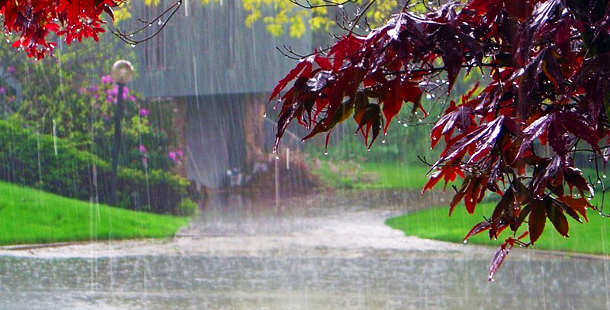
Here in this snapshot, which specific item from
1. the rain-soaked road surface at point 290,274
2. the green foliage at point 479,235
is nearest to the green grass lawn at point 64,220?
the rain-soaked road surface at point 290,274

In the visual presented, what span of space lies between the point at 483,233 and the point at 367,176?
980 centimetres

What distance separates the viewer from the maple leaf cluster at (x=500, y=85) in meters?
2.05

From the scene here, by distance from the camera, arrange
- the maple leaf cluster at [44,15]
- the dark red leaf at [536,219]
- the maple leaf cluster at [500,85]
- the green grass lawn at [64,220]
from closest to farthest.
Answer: the maple leaf cluster at [500,85] < the dark red leaf at [536,219] < the maple leaf cluster at [44,15] < the green grass lawn at [64,220]

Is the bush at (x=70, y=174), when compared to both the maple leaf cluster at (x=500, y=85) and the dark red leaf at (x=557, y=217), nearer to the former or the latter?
the maple leaf cluster at (x=500, y=85)

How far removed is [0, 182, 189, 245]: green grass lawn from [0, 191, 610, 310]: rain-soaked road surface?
1.75ft

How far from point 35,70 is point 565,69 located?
17152 millimetres

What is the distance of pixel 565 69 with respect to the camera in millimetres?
2533

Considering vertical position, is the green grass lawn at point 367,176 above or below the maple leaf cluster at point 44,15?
below

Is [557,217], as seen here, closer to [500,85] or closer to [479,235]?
[500,85]

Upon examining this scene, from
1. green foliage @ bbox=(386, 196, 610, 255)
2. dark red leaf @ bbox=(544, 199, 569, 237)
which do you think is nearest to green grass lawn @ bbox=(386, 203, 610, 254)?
green foliage @ bbox=(386, 196, 610, 255)

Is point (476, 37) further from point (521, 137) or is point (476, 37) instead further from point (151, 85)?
point (151, 85)

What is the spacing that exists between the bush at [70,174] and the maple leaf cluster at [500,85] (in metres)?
13.6

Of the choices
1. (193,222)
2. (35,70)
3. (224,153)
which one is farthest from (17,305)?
(224,153)

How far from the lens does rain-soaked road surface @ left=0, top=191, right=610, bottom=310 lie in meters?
7.83
